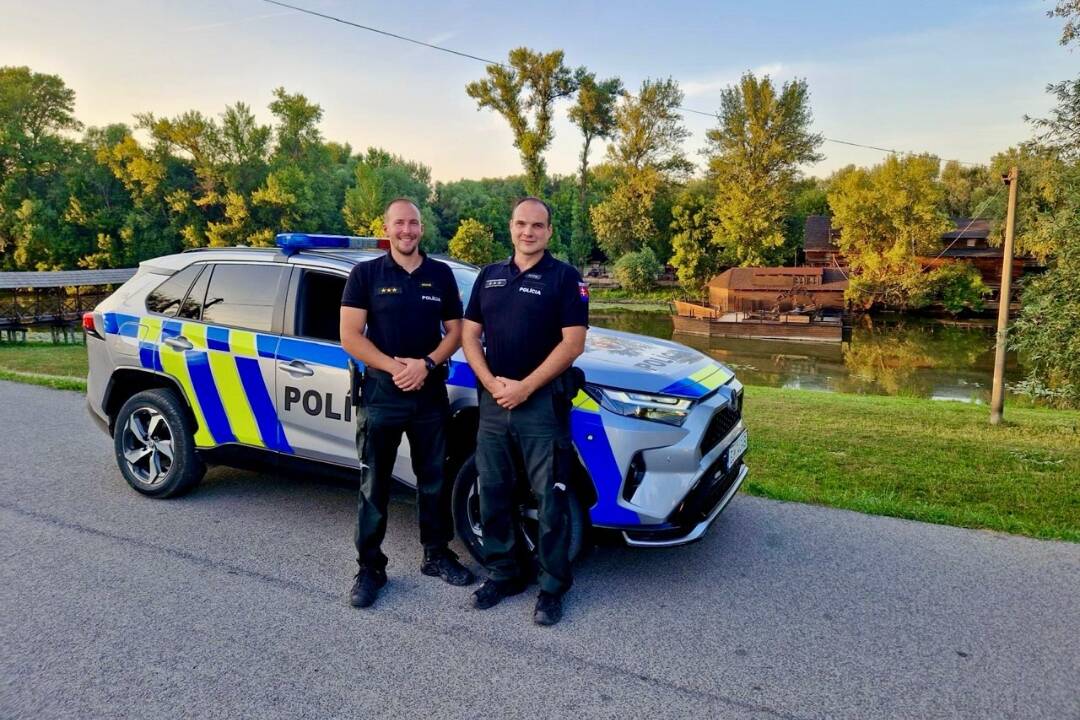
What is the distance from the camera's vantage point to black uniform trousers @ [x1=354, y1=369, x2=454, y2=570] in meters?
3.46

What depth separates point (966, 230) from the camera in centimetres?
5128

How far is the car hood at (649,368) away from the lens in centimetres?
356

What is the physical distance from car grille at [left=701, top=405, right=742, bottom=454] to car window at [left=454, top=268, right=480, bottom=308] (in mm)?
1698

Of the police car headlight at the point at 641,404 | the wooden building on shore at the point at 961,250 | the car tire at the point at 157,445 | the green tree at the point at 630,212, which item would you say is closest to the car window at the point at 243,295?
the car tire at the point at 157,445

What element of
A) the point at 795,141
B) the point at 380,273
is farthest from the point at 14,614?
the point at 795,141

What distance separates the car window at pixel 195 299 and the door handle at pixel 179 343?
0.15 metres

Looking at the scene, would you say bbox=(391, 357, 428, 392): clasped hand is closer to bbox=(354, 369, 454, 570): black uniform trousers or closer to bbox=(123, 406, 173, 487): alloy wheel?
bbox=(354, 369, 454, 570): black uniform trousers

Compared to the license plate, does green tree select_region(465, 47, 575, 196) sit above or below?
above

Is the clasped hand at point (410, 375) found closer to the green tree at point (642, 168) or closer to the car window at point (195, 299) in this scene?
the car window at point (195, 299)

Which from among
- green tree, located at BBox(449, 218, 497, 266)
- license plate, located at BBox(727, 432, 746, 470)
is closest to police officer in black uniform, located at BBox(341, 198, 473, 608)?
license plate, located at BBox(727, 432, 746, 470)

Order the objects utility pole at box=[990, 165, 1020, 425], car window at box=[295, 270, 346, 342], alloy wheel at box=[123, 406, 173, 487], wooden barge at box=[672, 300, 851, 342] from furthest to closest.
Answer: wooden barge at box=[672, 300, 851, 342] → utility pole at box=[990, 165, 1020, 425] → alloy wheel at box=[123, 406, 173, 487] → car window at box=[295, 270, 346, 342]

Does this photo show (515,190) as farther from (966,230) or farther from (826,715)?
(826,715)

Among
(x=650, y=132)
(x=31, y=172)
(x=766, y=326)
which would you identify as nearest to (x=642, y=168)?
(x=650, y=132)

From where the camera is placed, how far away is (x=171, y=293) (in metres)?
4.85
